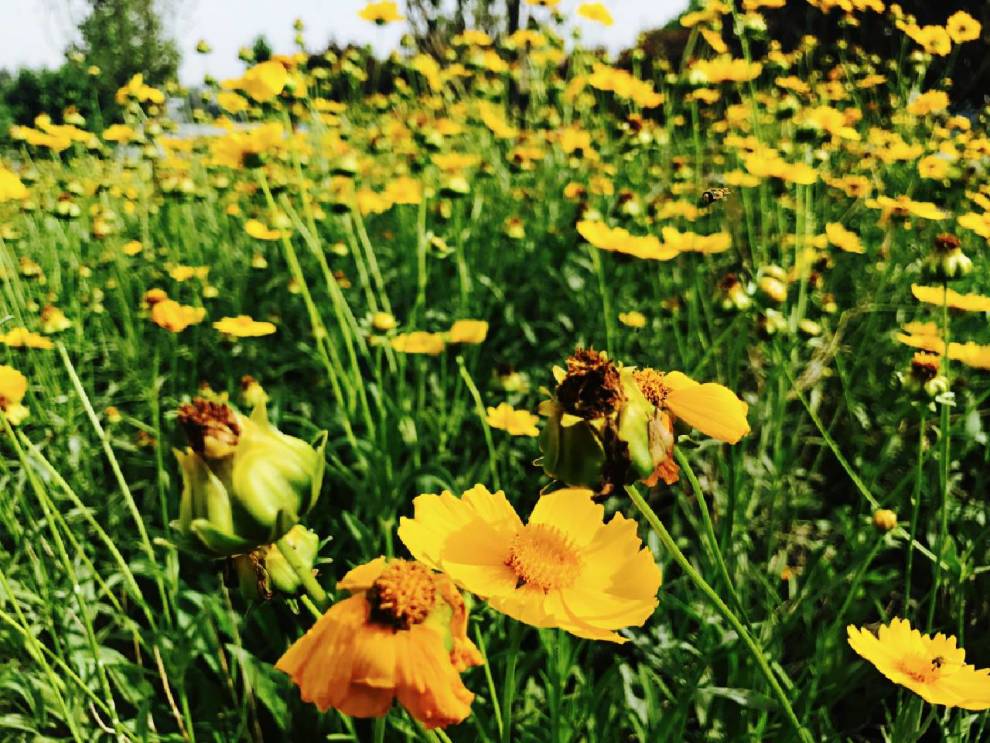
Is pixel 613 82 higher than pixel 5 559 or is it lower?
higher

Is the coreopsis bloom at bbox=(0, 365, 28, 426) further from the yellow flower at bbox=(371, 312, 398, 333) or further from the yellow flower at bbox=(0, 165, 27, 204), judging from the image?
the yellow flower at bbox=(371, 312, 398, 333)

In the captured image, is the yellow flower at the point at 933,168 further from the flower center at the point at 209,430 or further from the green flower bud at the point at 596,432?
→ the flower center at the point at 209,430

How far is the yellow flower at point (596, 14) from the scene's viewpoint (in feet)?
7.39

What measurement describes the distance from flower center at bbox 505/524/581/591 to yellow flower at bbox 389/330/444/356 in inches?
28.5

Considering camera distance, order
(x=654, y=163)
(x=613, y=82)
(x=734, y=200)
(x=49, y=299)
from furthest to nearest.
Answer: (x=654, y=163)
(x=734, y=200)
(x=613, y=82)
(x=49, y=299)

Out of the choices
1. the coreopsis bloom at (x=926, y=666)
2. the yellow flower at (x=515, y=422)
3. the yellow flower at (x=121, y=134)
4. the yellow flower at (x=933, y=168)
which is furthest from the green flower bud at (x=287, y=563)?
the yellow flower at (x=121, y=134)

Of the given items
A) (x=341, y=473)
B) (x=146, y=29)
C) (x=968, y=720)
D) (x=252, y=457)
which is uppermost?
(x=146, y=29)

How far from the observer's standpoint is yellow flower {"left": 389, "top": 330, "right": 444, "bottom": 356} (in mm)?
1236

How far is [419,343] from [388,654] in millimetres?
919

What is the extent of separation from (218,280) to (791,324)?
5.07 feet

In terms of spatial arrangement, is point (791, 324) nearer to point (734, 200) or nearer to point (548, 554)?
point (548, 554)

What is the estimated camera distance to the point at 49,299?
1.60 metres

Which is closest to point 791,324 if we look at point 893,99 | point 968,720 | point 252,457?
point 968,720

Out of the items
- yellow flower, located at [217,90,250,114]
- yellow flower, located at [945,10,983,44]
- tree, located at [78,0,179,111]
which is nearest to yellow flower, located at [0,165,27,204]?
yellow flower, located at [217,90,250,114]
